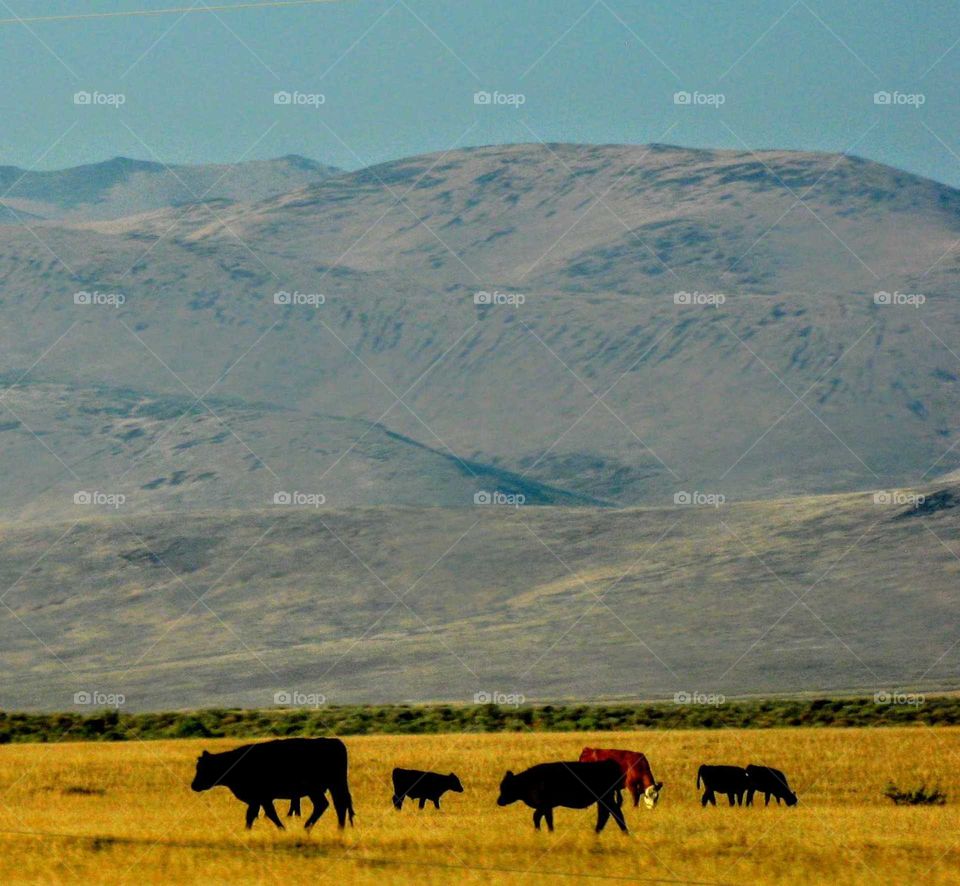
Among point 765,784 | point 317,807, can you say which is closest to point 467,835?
point 317,807

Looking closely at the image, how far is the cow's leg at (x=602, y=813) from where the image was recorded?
86.0 ft

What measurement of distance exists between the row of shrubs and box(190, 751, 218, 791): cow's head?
30.5m

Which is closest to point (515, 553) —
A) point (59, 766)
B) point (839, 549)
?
point (839, 549)

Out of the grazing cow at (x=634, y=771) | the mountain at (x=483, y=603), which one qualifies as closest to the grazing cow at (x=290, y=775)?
the grazing cow at (x=634, y=771)

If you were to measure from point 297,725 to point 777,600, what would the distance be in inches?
3527

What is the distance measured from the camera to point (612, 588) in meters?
159

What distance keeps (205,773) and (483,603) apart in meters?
131

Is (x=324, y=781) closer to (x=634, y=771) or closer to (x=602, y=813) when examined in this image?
(x=602, y=813)

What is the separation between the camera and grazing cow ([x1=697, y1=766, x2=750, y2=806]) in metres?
32.4

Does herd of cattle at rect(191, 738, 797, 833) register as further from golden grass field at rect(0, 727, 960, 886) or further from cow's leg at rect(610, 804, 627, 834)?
golden grass field at rect(0, 727, 960, 886)

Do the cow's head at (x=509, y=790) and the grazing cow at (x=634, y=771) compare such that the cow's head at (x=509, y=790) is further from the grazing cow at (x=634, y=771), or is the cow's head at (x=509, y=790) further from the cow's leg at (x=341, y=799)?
the grazing cow at (x=634, y=771)

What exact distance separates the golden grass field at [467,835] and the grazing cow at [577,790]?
1.14ft

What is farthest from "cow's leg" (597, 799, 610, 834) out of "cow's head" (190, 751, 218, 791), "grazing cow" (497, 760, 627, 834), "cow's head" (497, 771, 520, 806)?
"cow's head" (190, 751, 218, 791)

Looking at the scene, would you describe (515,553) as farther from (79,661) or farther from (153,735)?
(153,735)
